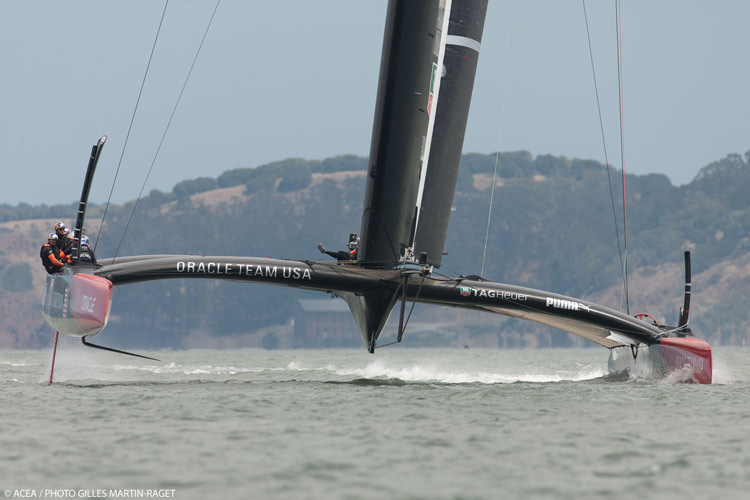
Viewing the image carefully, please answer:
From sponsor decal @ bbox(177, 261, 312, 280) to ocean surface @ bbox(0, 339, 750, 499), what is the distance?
3.68 feet

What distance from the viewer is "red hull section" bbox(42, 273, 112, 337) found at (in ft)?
30.5

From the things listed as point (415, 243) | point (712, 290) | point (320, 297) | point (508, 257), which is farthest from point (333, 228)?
point (415, 243)

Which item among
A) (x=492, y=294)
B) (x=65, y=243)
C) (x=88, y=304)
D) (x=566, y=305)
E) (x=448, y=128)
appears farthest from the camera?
(x=448, y=128)

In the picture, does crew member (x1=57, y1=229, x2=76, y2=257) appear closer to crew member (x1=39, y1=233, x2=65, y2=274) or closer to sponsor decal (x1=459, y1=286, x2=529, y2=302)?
crew member (x1=39, y1=233, x2=65, y2=274)

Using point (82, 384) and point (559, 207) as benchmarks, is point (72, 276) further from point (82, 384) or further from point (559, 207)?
point (559, 207)

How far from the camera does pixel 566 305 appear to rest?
10.5m

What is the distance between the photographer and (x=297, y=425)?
23.1 feet

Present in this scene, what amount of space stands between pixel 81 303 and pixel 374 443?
413cm

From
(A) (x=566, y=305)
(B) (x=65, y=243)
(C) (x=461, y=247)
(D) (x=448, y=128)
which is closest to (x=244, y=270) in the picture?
(B) (x=65, y=243)

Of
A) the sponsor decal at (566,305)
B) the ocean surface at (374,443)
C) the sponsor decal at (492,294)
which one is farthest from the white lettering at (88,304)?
the sponsor decal at (566,305)

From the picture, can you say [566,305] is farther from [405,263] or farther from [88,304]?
[88,304]

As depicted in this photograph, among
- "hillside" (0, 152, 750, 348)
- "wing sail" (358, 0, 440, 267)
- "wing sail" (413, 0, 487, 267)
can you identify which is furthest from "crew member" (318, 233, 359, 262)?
"hillside" (0, 152, 750, 348)

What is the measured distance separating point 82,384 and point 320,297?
8293 centimetres

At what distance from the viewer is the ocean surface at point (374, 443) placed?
5.00 m
